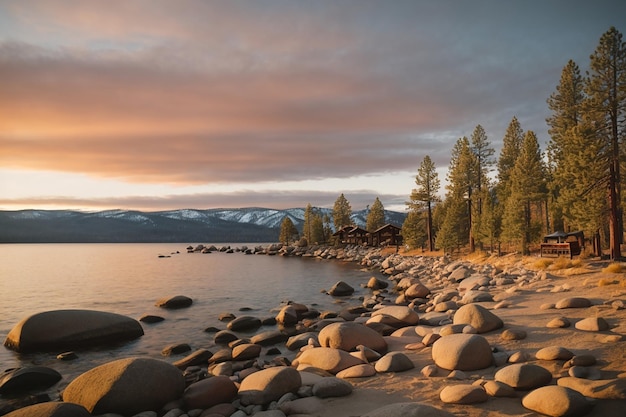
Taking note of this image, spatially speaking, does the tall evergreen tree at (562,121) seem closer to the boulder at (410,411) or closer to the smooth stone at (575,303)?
the smooth stone at (575,303)

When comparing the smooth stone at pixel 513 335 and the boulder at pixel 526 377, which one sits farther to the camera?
the smooth stone at pixel 513 335

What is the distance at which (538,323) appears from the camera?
11.8 m

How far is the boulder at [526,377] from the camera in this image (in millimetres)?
7305

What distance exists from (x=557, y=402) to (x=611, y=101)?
28.2m

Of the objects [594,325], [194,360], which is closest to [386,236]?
[194,360]

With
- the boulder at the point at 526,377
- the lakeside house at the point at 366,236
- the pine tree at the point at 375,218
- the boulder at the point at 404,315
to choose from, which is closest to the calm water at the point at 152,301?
the boulder at the point at 404,315

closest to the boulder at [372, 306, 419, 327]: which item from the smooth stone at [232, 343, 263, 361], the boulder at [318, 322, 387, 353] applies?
the boulder at [318, 322, 387, 353]

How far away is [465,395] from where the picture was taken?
6.96 metres

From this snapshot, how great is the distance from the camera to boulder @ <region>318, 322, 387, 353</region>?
38.5 feet

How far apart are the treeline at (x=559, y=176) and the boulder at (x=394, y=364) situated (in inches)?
958

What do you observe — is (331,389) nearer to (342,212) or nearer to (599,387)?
(599,387)

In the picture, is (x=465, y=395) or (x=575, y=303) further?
(x=575, y=303)

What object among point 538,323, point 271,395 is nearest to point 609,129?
Answer: point 538,323

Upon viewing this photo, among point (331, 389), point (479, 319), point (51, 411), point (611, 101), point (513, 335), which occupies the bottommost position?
point (331, 389)
